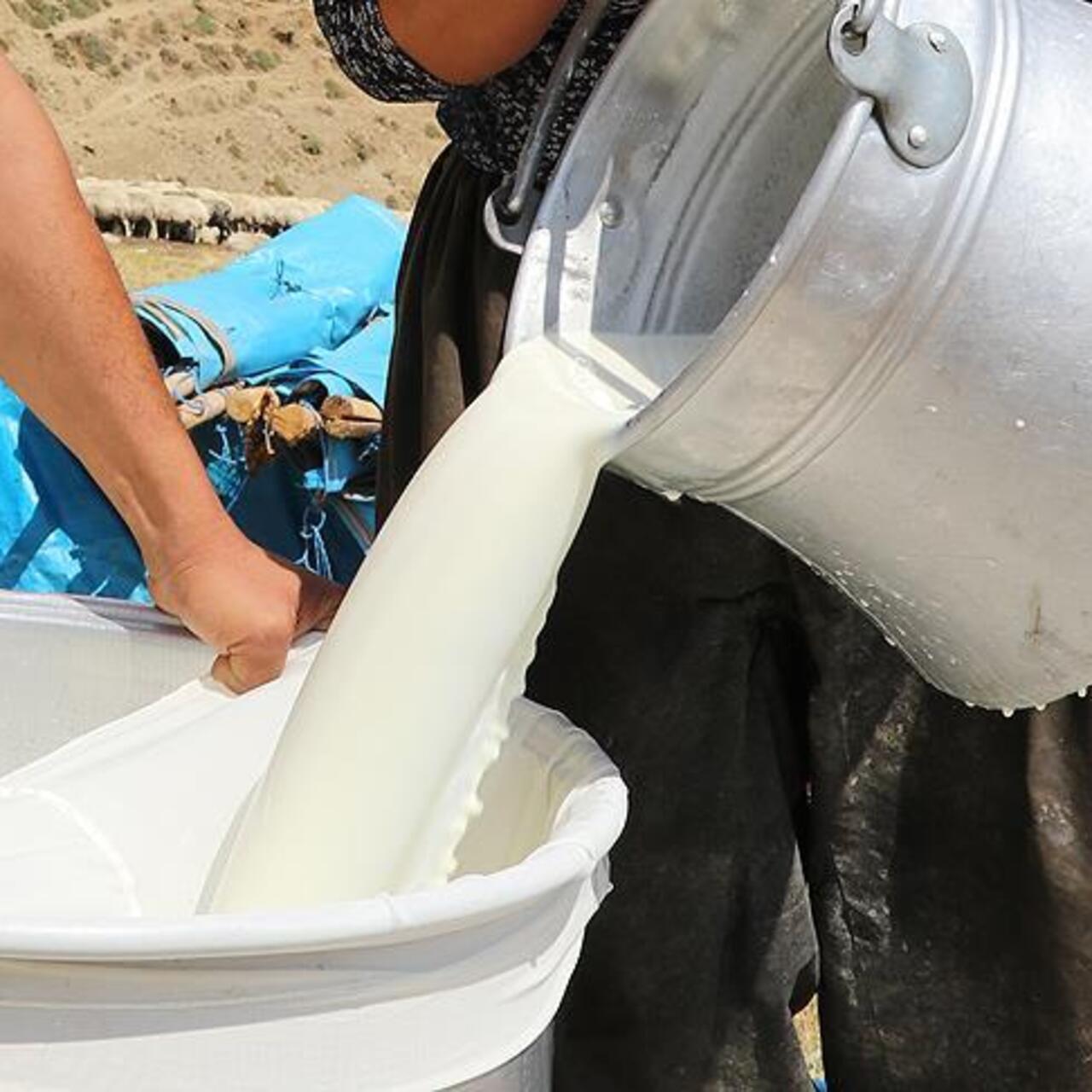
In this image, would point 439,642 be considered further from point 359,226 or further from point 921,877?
point 359,226

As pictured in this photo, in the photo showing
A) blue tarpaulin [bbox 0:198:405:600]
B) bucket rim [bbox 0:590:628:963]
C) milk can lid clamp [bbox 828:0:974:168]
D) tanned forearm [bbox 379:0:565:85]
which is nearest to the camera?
bucket rim [bbox 0:590:628:963]

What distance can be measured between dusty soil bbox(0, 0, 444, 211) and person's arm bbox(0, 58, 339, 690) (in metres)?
6.25

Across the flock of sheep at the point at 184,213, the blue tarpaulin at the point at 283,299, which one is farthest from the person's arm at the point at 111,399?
the flock of sheep at the point at 184,213

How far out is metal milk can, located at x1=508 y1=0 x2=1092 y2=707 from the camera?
38.5 inches

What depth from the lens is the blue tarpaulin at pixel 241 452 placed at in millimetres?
1969

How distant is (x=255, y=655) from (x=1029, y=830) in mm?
512

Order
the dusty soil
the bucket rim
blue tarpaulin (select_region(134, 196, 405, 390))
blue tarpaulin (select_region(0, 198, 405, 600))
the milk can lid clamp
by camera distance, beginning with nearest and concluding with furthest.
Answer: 1. the bucket rim
2. the milk can lid clamp
3. blue tarpaulin (select_region(0, 198, 405, 600))
4. blue tarpaulin (select_region(134, 196, 405, 390))
5. the dusty soil

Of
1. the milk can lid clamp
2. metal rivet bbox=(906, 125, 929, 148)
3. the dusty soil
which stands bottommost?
the dusty soil

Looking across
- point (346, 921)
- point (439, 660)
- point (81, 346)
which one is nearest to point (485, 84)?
point (81, 346)

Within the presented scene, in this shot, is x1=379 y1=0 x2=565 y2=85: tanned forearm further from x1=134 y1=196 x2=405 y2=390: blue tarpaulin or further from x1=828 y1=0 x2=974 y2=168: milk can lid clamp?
x1=134 y1=196 x2=405 y2=390: blue tarpaulin

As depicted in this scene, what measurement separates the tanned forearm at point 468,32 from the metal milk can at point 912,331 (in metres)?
0.08

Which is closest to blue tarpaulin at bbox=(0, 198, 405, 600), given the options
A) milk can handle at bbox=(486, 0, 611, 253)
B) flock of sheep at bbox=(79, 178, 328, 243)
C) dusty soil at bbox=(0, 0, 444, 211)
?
milk can handle at bbox=(486, 0, 611, 253)

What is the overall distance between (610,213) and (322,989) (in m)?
0.54

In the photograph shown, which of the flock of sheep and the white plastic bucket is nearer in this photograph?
the white plastic bucket
